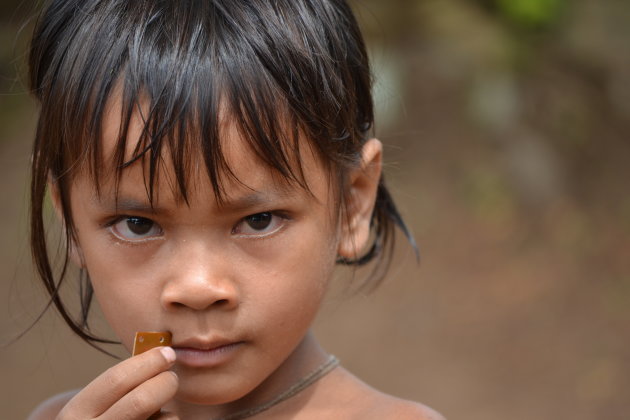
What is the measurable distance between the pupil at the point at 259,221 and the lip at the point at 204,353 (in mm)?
211

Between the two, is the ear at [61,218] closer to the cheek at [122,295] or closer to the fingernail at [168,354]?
the cheek at [122,295]

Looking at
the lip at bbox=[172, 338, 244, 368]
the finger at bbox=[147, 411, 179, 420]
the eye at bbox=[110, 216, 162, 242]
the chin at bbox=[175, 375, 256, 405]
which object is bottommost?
the finger at bbox=[147, 411, 179, 420]

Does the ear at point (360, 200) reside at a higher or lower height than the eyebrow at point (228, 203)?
lower

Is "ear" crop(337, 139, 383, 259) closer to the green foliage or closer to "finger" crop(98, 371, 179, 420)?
Result: "finger" crop(98, 371, 179, 420)

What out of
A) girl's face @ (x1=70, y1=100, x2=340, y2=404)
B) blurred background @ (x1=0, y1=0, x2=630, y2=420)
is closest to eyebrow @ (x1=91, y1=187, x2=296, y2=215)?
girl's face @ (x1=70, y1=100, x2=340, y2=404)

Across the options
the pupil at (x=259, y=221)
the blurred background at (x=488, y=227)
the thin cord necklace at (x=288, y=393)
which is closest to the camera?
the pupil at (x=259, y=221)

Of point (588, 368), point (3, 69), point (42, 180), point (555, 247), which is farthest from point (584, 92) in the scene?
point (42, 180)

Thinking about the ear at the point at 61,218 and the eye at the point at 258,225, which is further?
the ear at the point at 61,218

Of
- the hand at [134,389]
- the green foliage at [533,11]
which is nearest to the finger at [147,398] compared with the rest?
the hand at [134,389]

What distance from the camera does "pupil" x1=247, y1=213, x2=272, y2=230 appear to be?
1660 mm

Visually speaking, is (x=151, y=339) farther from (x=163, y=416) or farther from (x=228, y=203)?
(x=228, y=203)

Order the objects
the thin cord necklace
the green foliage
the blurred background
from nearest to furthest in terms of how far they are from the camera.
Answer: the thin cord necklace
the blurred background
the green foliage

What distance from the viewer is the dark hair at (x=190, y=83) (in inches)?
61.9

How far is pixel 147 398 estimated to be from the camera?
162 cm
